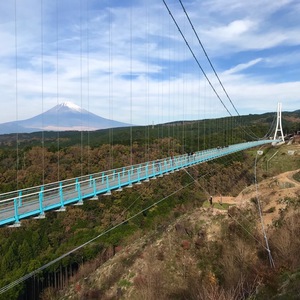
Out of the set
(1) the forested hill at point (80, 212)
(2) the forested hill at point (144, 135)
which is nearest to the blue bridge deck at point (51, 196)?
(1) the forested hill at point (80, 212)

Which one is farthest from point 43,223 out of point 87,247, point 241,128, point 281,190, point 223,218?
point 241,128

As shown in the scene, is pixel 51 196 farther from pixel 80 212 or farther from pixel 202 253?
pixel 80 212

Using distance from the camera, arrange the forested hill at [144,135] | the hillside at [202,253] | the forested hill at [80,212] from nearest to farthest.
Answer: the hillside at [202,253] < the forested hill at [80,212] < the forested hill at [144,135]

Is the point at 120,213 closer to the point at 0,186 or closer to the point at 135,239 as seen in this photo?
the point at 135,239

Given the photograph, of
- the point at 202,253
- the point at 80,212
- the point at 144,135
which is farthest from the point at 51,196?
the point at 144,135

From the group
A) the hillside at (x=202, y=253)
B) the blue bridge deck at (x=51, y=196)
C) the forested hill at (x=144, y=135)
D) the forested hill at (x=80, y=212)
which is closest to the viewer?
the blue bridge deck at (x=51, y=196)

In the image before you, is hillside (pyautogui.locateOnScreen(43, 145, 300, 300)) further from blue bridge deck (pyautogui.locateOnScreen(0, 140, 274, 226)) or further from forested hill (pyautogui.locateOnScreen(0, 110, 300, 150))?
forested hill (pyautogui.locateOnScreen(0, 110, 300, 150))

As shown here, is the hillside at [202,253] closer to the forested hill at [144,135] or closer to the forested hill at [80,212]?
the forested hill at [80,212]

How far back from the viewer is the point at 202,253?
3136 cm

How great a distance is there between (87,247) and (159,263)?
46.5 feet

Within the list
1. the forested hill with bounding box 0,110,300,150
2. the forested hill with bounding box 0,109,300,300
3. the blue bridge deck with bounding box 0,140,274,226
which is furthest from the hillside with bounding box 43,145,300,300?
the forested hill with bounding box 0,110,300,150

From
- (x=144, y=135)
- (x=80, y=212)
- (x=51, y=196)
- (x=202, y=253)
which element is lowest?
(x=202, y=253)

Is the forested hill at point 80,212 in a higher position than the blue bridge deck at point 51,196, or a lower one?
lower

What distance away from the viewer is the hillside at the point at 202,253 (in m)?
25.2
